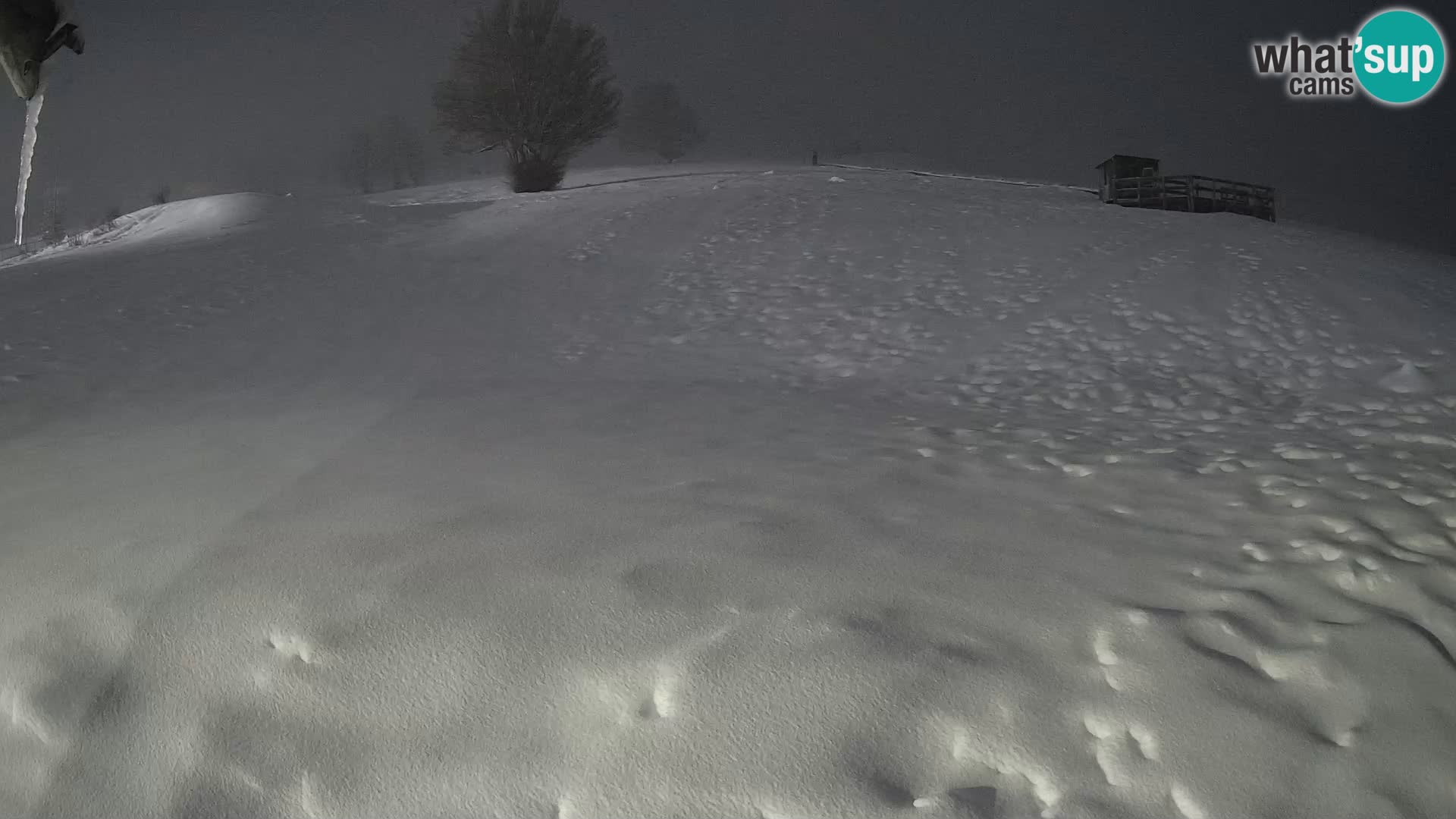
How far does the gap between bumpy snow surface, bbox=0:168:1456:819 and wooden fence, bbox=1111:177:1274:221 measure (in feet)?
33.0

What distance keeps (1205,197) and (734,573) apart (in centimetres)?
1712

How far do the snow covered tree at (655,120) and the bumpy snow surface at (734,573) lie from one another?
3723 cm

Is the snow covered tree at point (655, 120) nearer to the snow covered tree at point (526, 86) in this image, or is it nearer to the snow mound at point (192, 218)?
the snow covered tree at point (526, 86)

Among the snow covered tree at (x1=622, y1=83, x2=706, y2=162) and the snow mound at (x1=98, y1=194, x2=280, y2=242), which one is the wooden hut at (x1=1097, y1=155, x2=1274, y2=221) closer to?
the snow mound at (x1=98, y1=194, x2=280, y2=242)

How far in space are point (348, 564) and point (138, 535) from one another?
40.1 inches

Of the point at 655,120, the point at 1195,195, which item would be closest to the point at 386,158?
the point at 655,120

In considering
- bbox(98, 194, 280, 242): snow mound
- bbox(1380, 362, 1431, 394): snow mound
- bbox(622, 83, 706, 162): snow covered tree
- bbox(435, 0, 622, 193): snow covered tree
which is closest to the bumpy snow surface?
bbox(1380, 362, 1431, 394): snow mound

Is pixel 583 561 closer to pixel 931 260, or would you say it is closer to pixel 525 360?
pixel 525 360

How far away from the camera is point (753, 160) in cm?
3881

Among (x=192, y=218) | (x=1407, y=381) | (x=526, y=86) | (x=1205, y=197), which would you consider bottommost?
(x=1407, y=381)

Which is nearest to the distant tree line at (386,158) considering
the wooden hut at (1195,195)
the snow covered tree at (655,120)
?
the snow covered tree at (655,120)

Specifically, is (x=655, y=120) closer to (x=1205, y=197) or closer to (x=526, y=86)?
(x=526, y=86)

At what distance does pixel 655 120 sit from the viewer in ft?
136

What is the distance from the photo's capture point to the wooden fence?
16.0m
